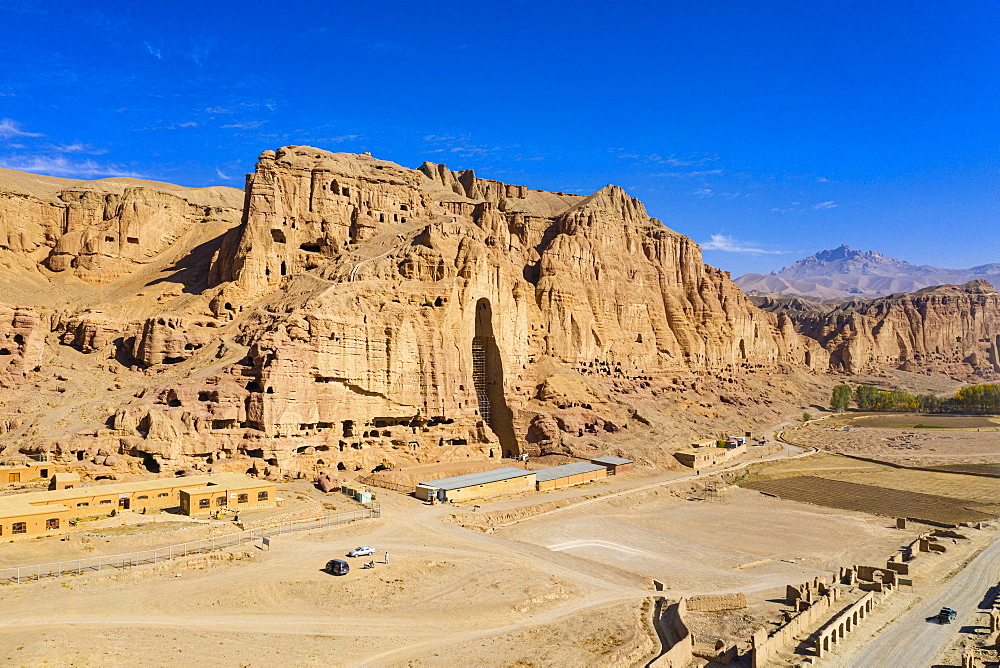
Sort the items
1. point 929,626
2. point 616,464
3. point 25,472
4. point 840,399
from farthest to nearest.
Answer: point 840,399 → point 616,464 → point 25,472 → point 929,626

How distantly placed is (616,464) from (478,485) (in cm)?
1949

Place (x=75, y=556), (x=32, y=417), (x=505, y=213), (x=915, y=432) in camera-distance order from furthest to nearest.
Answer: (x=505, y=213), (x=915, y=432), (x=32, y=417), (x=75, y=556)

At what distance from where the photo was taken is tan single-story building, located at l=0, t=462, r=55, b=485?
4460 cm

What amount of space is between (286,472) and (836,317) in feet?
589

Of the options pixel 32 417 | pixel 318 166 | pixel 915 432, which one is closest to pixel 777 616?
pixel 32 417

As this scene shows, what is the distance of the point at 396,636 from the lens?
2916 centimetres

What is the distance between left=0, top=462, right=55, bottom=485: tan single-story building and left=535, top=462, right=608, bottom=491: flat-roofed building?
123 ft

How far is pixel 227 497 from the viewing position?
146 ft

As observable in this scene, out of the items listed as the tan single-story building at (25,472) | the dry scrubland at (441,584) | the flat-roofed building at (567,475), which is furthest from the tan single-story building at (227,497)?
the flat-roofed building at (567,475)

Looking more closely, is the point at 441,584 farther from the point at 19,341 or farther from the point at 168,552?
the point at 19,341

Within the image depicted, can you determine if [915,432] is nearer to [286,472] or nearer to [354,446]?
[354,446]

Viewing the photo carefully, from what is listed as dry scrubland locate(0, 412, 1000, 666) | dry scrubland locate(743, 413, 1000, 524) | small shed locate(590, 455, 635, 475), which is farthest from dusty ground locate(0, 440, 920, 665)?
small shed locate(590, 455, 635, 475)

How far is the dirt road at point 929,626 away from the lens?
29.8m

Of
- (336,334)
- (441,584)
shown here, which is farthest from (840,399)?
(441,584)
